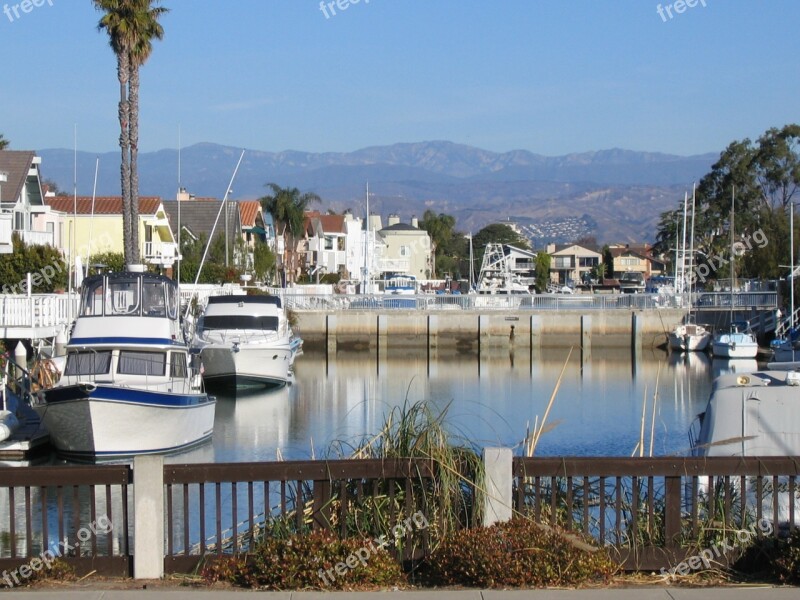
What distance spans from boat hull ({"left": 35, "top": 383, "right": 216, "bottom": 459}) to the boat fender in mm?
816

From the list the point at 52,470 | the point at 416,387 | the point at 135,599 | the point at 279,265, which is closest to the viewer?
the point at 135,599

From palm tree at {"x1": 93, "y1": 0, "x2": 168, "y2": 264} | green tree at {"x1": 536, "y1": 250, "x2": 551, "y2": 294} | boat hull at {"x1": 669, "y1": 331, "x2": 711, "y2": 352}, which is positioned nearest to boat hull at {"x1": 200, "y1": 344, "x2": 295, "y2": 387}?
palm tree at {"x1": 93, "y1": 0, "x2": 168, "y2": 264}

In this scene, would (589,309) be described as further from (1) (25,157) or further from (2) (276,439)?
(2) (276,439)

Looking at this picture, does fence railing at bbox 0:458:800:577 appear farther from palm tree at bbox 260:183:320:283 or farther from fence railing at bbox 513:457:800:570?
palm tree at bbox 260:183:320:283

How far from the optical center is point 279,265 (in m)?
98.2

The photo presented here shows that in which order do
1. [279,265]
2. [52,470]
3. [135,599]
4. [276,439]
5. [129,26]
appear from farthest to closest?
[279,265] → [129,26] → [276,439] → [52,470] → [135,599]

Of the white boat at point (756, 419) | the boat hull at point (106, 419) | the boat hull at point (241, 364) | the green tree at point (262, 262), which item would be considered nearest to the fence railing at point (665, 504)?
the white boat at point (756, 419)

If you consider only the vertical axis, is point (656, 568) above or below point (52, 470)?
below

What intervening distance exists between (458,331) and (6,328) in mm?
41423

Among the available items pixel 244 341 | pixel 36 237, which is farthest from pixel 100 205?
pixel 244 341

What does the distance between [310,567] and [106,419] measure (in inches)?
707

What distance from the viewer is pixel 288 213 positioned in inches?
4124

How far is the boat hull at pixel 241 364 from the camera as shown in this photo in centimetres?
4638

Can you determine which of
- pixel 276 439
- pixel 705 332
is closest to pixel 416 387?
pixel 276 439
